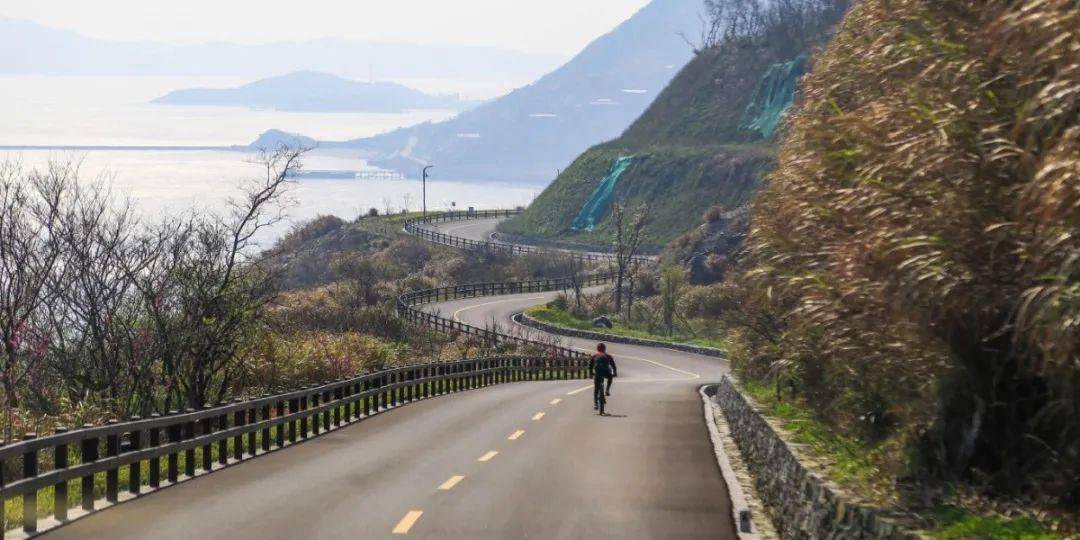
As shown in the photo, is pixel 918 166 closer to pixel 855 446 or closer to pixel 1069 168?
pixel 1069 168

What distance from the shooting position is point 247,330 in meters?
28.6

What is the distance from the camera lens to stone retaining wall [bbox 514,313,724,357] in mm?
68500

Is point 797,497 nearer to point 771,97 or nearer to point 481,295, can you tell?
point 481,295

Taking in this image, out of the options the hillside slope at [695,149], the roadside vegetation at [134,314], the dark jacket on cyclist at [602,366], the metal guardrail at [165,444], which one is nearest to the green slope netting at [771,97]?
the hillside slope at [695,149]

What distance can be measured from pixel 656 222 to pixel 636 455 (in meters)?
109

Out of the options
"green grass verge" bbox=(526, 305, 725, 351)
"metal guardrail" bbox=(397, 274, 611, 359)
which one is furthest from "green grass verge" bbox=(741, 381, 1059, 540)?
"green grass verge" bbox=(526, 305, 725, 351)

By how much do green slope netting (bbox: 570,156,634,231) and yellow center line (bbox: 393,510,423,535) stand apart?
402 ft

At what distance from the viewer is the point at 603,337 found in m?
75.2

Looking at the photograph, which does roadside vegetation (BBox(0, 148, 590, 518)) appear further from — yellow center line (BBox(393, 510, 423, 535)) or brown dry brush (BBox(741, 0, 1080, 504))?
brown dry brush (BBox(741, 0, 1080, 504))

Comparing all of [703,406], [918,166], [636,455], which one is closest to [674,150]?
[703,406]

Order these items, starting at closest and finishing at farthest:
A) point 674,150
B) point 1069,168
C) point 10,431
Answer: point 1069,168, point 10,431, point 674,150

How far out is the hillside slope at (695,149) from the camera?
128 meters

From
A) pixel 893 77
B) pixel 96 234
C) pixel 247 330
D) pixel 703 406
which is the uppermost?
pixel 893 77

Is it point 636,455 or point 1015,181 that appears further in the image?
point 636,455
